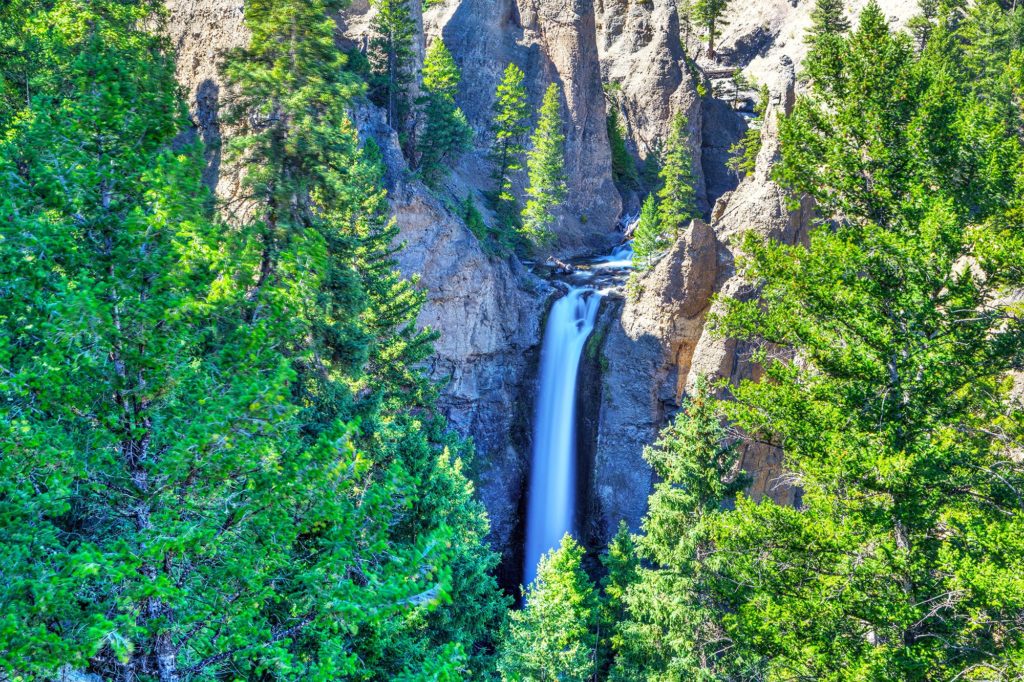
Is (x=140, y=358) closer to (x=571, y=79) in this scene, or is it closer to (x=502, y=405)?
(x=502, y=405)

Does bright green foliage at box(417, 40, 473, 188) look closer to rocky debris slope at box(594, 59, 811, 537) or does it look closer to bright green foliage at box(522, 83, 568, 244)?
bright green foliage at box(522, 83, 568, 244)

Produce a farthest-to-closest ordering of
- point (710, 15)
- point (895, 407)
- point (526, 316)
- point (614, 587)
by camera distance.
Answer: point (710, 15) < point (526, 316) < point (614, 587) < point (895, 407)

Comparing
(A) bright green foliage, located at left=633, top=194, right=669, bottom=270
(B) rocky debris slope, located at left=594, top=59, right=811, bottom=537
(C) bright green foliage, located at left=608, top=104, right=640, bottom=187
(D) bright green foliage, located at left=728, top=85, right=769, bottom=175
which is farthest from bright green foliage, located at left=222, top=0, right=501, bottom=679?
(C) bright green foliage, located at left=608, top=104, right=640, bottom=187

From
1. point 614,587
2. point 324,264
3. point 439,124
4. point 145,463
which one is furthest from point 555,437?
point 145,463

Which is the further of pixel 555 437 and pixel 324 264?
pixel 555 437

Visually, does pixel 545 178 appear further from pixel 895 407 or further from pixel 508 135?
pixel 895 407

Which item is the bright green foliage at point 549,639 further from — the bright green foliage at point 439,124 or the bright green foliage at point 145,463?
the bright green foliage at point 439,124
